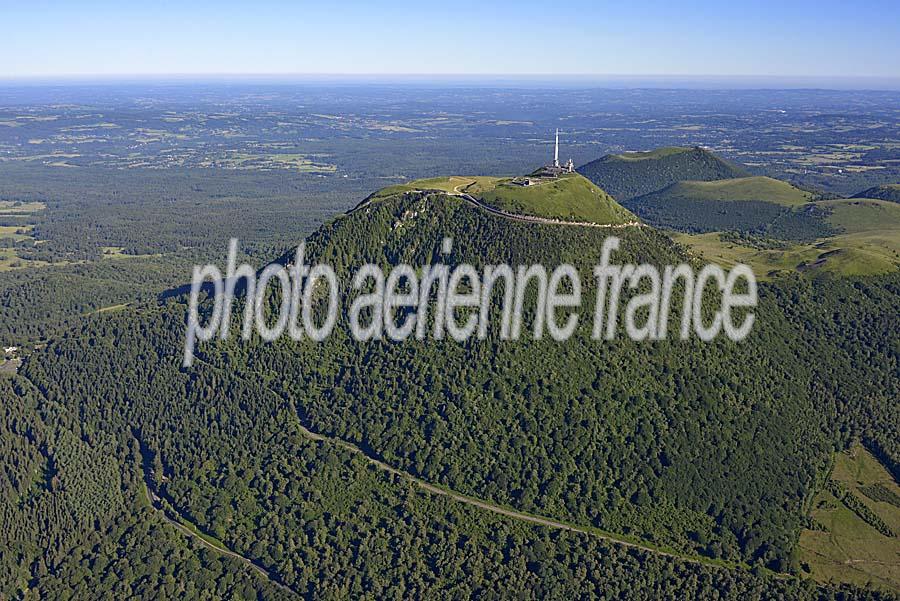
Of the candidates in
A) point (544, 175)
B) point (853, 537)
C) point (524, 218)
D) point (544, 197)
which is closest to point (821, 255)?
point (544, 175)

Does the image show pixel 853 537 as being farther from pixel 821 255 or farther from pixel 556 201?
pixel 821 255

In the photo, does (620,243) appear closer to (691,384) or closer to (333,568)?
(691,384)

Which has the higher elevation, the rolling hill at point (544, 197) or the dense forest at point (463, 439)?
the rolling hill at point (544, 197)

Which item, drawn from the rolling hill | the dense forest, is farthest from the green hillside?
the dense forest

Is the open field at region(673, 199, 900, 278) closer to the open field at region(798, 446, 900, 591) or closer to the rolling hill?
the rolling hill

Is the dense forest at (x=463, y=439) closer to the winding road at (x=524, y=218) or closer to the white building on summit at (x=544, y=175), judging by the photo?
the winding road at (x=524, y=218)

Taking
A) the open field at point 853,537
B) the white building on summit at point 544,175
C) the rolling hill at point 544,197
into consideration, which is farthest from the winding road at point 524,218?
the open field at point 853,537

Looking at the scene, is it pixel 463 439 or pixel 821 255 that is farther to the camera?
pixel 821 255

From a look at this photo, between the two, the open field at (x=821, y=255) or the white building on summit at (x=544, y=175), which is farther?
the open field at (x=821, y=255)

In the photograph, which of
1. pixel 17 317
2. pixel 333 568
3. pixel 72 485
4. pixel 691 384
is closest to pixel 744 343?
pixel 691 384
